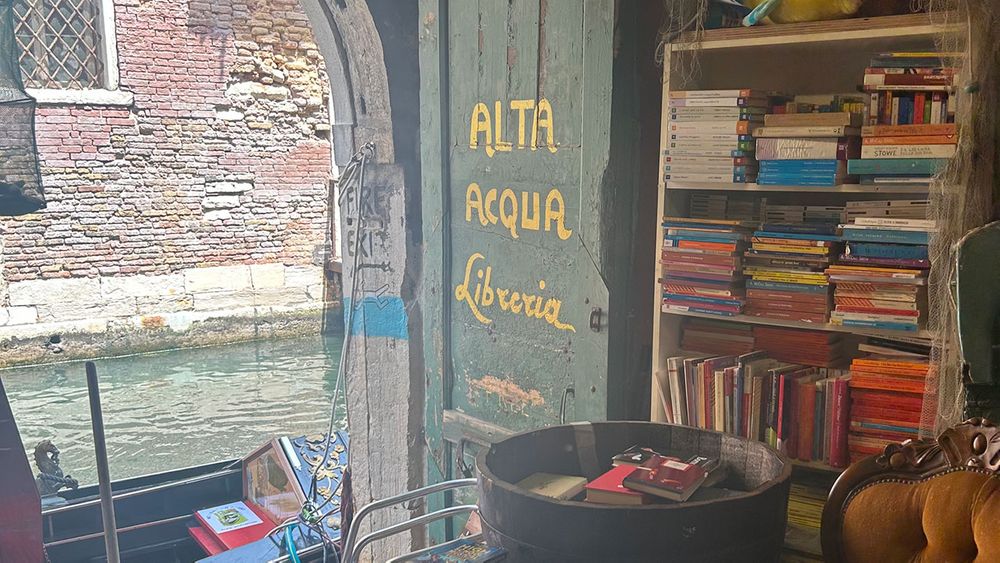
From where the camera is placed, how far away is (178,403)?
695 cm

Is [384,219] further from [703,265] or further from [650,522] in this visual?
[650,522]

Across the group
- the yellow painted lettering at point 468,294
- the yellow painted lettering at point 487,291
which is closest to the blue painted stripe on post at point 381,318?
the yellow painted lettering at point 468,294

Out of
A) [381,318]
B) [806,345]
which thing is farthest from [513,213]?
[806,345]

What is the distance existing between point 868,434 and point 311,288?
7.70 metres

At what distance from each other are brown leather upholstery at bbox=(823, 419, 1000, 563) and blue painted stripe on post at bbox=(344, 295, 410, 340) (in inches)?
73.9

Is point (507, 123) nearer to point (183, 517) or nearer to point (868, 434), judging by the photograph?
point (868, 434)

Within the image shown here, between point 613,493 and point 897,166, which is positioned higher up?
point 897,166

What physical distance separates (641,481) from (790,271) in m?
0.81

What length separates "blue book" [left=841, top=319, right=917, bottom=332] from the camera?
1932 mm

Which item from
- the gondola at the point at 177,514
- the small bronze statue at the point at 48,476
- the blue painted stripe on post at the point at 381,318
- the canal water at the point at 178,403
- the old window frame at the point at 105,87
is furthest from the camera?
the old window frame at the point at 105,87

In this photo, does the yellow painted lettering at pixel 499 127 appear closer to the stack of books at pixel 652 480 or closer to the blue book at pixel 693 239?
the blue book at pixel 693 239

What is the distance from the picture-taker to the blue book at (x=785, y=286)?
2072 millimetres

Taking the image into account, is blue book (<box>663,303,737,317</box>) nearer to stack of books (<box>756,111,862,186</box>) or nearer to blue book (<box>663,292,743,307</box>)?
blue book (<box>663,292,743,307</box>)

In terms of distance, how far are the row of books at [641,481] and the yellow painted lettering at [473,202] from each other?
46.2 inches
